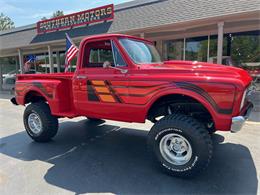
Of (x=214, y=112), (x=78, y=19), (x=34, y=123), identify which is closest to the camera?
(x=214, y=112)

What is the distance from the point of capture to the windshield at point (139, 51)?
3772 millimetres

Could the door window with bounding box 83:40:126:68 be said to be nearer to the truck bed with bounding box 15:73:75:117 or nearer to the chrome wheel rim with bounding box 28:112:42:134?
the truck bed with bounding box 15:73:75:117

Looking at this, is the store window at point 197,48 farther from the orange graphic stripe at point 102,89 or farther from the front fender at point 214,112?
the front fender at point 214,112

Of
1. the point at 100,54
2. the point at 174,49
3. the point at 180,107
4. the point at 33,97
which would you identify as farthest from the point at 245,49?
the point at 33,97

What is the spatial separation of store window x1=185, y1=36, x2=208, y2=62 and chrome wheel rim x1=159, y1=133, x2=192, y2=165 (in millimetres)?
8586

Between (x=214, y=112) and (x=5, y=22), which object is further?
(x=5, y=22)

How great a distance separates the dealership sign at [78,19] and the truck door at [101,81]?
26.7 ft

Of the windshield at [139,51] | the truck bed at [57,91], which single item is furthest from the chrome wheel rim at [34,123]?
the windshield at [139,51]

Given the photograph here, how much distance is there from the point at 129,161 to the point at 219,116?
174 centimetres

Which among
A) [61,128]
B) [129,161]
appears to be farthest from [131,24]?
[129,161]

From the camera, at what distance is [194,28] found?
9.82 meters

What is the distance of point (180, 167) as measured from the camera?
3.18 meters

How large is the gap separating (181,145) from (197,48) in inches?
349

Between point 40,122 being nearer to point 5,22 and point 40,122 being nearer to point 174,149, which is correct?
point 174,149
